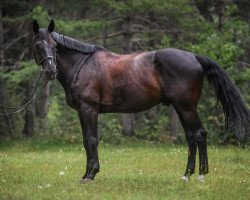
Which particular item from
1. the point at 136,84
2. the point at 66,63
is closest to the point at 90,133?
the point at 136,84

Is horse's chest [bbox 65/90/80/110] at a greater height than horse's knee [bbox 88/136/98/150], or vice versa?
horse's chest [bbox 65/90/80/110]

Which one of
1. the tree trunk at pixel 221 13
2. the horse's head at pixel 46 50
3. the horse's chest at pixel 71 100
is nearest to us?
the horse's head at pixel 46 50

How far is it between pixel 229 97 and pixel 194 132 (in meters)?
0.96

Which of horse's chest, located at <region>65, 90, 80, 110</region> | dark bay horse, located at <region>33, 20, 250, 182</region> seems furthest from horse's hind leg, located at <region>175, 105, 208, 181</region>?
horse's chest, located at <region>65, 90, 80, 110</region>

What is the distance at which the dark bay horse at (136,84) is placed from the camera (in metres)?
8.66

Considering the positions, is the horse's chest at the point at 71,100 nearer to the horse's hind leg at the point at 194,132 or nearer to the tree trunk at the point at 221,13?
the horse's hind leg at the point at 194,132

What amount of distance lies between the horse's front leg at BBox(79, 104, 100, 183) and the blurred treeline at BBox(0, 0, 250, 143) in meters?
7.29

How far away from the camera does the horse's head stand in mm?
8502

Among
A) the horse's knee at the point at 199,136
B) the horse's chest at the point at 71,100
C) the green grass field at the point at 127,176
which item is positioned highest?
the horse's chest at the point at 71,100

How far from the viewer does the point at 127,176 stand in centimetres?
976

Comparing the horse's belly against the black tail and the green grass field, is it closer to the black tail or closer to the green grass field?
the black tail

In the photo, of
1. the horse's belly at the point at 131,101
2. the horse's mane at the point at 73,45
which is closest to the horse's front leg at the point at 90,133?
the horse's belly at the point at 131,101

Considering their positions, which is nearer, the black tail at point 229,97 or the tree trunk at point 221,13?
the black tail at point 229,97

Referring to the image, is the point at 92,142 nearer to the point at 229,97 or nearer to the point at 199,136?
the point at 199,136
